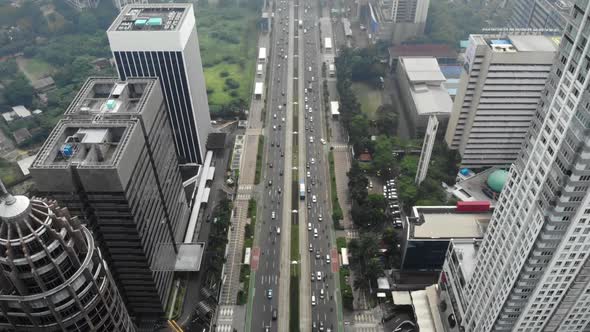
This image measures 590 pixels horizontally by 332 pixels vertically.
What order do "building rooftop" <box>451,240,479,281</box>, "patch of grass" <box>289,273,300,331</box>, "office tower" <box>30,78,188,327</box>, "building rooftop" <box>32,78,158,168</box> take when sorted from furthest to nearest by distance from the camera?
"patch of grass" <box>289,273,300,331</box>
"building rooftop" <box>451,240,479,281</box>
"building rooftop" <box>32,78,158,168</box>
"office tower" <box>30,78,188,327</box>

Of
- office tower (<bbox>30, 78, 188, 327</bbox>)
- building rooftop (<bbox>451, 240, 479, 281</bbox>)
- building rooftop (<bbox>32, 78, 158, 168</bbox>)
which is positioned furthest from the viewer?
building rooftop (<bbox>451, 240, 479, 281</bbox>)

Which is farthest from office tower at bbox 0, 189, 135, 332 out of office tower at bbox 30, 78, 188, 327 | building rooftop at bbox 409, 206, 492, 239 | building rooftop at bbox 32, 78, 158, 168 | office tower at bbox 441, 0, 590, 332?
building rooftop at bbox 409, 206, 492, 239

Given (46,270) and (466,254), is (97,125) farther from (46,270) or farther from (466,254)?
(466,254)

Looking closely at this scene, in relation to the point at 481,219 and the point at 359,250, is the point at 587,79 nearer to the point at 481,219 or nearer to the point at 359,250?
the point at 481,219

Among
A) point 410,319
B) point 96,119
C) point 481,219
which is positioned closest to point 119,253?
point 96,119

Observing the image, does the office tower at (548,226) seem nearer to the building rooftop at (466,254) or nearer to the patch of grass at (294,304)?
the building rooftop at (466,254)

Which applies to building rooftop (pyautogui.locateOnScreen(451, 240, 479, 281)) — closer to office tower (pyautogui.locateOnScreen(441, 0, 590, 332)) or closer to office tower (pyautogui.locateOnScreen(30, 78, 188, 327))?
office tower (pyautogui.locateOnScreen(441, 0, 590, 332))
